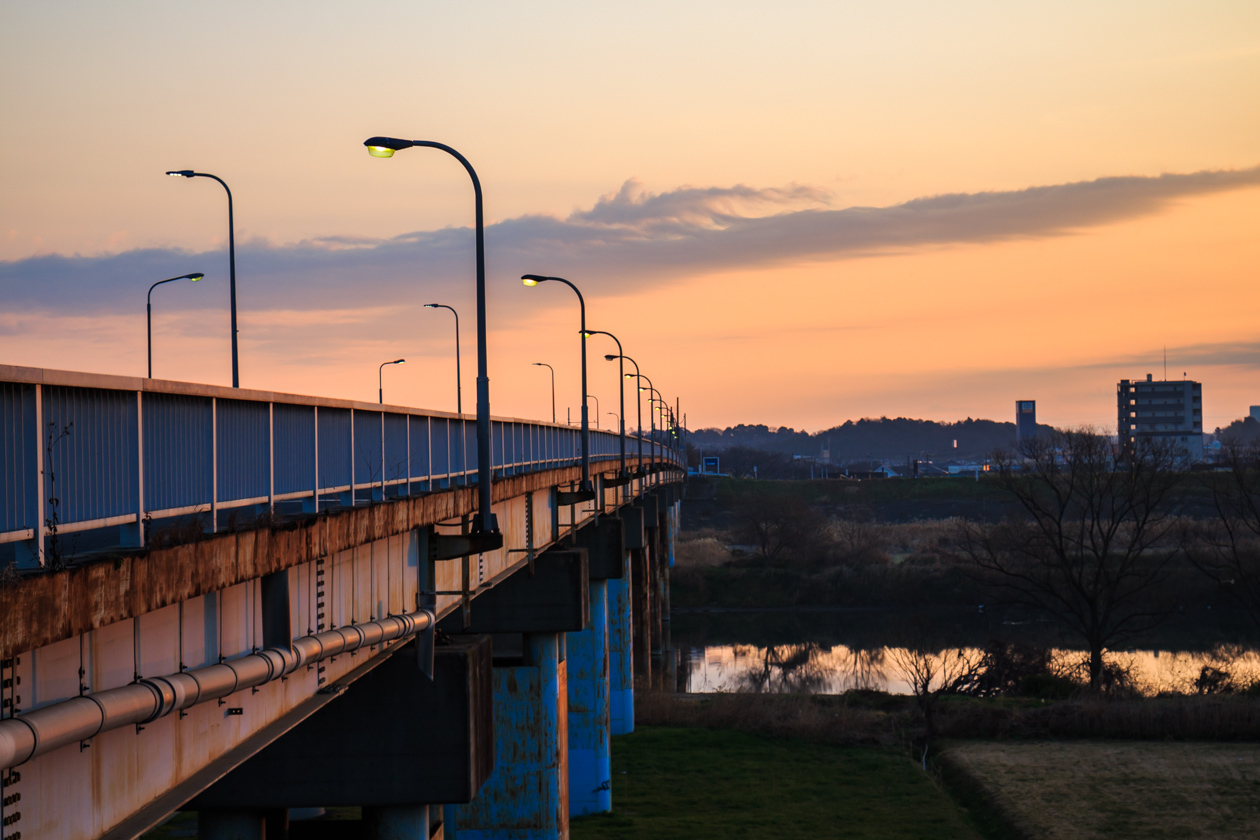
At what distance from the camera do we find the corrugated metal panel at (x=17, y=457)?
20.3 feet

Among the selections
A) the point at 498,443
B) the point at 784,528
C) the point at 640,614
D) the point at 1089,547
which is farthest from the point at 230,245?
the point at 784,528

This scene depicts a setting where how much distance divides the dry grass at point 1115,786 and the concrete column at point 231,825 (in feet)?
76.0

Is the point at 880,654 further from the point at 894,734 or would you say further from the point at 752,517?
the point at 752,517

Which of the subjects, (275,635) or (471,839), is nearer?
(275,635)

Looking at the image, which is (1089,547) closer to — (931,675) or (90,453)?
(931,675)

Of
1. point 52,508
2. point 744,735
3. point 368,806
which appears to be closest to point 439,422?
point 368,806

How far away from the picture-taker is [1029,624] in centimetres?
8194

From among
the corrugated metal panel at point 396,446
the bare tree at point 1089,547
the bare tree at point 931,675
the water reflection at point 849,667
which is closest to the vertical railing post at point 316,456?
the corrugated metal panel at point 396,446

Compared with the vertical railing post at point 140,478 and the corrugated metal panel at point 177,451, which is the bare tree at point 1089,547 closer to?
the corrugated metal panel at point 177,451

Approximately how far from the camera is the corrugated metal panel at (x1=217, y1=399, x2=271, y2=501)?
9.89m

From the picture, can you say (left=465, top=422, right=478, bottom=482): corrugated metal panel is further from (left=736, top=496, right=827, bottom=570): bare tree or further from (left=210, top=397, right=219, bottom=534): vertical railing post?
(left=736, top=496, right=827, bottom=570): bare tree

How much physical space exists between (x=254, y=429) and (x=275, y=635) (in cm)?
196

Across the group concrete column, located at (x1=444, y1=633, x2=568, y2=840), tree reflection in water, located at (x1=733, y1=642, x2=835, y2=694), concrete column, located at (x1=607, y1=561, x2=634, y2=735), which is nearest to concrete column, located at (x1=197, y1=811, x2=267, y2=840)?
concrete column, located at (x1=444, y1=633, x2=568, y2=840)

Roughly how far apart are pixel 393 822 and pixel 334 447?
5242mm
